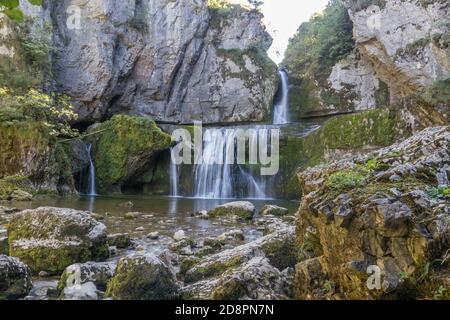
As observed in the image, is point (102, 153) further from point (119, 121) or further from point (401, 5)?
point (401, 5)

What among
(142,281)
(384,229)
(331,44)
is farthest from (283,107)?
(384,229)

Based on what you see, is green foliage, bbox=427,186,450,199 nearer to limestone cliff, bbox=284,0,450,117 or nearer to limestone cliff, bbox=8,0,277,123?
limestone cliff, bbox=284,0,450,117

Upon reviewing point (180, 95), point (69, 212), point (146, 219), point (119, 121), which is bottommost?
point (146, 219)

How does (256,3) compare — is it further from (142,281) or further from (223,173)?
(142,281)

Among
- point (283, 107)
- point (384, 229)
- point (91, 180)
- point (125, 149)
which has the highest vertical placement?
point (283, 107)

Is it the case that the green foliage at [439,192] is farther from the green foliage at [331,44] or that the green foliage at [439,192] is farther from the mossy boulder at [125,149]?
the green foliage at [331,44]

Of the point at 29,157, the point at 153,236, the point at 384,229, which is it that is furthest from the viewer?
the point at 29,157

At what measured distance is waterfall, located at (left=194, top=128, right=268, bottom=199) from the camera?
1744cm

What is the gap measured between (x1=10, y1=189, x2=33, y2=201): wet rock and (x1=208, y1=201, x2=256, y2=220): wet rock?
660cm

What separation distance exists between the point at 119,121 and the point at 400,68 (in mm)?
13872

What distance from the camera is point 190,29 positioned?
950 inches

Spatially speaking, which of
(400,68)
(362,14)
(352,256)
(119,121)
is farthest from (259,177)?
(352,256)

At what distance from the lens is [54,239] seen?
4.77m
